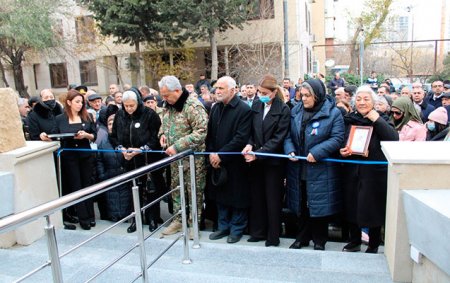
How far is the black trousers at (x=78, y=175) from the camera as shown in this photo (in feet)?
16.0

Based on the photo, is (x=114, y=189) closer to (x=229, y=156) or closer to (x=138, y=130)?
(x=138, y=130)

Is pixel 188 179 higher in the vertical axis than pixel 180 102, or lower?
lower

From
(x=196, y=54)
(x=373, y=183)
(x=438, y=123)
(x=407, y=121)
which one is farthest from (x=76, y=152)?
(x=196, y=54)

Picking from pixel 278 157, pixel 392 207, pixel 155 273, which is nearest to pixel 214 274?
pixel 155 273

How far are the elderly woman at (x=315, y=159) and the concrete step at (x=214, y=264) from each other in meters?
0.39

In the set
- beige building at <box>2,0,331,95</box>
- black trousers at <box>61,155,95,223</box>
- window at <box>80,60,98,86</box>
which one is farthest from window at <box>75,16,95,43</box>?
black trousers at <box>61,155,95,223</box>

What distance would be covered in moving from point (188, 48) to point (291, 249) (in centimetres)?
1877

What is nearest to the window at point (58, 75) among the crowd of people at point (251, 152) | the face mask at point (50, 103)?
the crowd of people at point (251, 152)

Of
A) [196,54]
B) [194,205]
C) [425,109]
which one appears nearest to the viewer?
[194,205]

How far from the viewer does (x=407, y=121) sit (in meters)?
4.74

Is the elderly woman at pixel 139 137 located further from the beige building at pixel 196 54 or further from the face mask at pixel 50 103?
the beige building at pixel 196 54

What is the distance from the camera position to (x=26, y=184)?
4219 mm

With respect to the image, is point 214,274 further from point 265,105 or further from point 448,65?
point 448,65

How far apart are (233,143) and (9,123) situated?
95.8 inches
